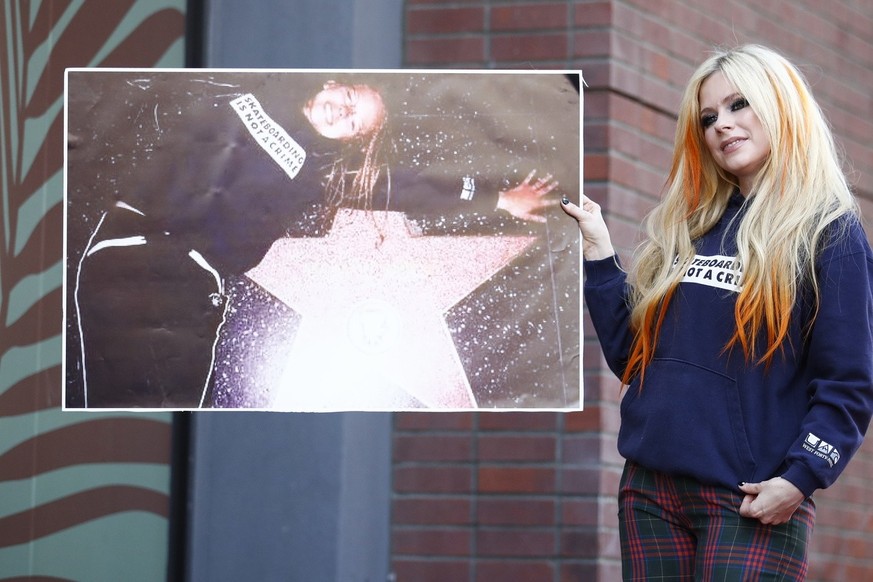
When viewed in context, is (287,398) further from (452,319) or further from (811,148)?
(811,148)

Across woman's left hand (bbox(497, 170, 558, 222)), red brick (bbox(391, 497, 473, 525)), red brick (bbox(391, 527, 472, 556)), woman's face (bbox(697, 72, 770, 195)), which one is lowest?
red brick (bbox(391, 527, 472, 556))

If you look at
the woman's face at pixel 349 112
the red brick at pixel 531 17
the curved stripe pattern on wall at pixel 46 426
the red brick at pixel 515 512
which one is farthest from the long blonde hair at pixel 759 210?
the curved stripe pattern on wall at pixel 46 426

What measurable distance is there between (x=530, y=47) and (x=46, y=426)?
5.94 ft

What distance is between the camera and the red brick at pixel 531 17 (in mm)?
4477

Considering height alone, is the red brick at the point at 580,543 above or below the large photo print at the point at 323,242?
below

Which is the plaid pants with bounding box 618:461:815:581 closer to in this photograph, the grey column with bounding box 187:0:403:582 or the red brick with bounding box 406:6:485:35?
the grey column with bounding box 187:0:403:582

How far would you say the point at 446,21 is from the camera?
4551mm

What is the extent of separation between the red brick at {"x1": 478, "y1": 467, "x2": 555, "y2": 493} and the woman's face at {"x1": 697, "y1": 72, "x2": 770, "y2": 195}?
1544mm

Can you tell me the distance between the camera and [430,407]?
316cm

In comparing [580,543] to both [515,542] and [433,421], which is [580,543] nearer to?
[515,542]

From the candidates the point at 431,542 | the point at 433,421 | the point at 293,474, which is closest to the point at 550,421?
the point at 433,421

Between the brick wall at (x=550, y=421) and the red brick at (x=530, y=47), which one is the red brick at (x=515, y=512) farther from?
the red brick at (x=530, y=47)

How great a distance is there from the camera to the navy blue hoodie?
2.69 metres

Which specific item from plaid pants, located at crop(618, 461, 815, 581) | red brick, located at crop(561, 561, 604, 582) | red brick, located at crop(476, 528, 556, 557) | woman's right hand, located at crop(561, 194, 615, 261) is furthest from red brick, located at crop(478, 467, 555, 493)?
plaid pants, located at crop(618, 461, 815, 581)
